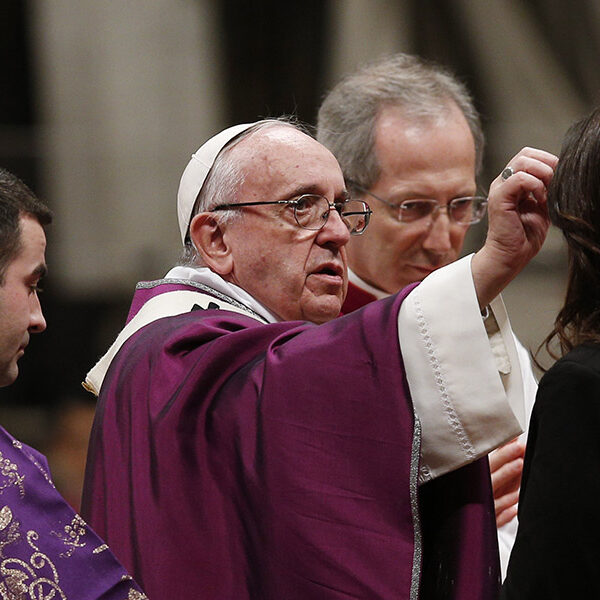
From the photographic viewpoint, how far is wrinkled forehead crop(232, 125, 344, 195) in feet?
8.97

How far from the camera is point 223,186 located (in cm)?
283

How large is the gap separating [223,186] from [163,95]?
5269 mm

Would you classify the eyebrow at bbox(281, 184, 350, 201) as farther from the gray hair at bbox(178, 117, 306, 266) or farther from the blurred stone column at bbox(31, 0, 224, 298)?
the blurred stone column at bbox(31, 0, 224, 298)

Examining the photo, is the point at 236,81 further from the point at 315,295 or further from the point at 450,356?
the point at 450,356

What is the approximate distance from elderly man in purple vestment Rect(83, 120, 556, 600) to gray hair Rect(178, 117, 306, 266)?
0.24 meters

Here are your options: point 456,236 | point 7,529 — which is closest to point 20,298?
point 7,529

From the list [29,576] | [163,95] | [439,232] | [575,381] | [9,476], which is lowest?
[163,95]

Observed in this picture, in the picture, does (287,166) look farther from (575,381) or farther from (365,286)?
(575,381)

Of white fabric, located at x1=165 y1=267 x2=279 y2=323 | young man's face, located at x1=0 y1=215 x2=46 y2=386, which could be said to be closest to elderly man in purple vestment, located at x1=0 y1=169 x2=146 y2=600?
young man's face, located at x1=0 y1=215 x2=46 y2=386

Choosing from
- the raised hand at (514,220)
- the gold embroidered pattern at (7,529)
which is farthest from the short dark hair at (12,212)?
the raised hand at (514,220)

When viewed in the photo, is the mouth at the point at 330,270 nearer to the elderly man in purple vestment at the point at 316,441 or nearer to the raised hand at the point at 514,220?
the elderly man in purple vestment at the point at 316,441

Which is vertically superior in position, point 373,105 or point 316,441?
point 373,105

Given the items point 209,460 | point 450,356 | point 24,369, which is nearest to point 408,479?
point 450,356

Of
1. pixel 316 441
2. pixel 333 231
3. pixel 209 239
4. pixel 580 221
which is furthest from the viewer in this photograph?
pixel 209 239
